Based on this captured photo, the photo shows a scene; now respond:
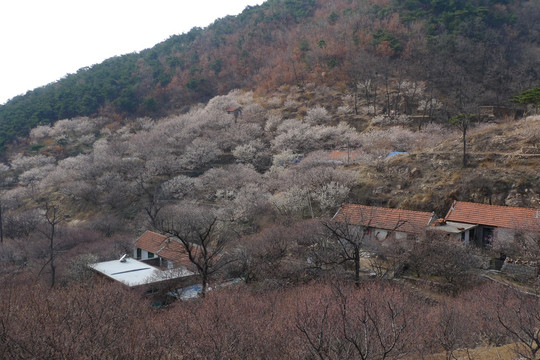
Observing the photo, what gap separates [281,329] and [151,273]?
11905 millimetres

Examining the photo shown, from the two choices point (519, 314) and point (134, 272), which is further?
point (134, 272)

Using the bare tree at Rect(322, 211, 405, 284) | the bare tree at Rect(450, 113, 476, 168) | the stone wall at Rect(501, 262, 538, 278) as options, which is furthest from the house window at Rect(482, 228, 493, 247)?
the bare tree at Rect(450, 113, 476, 168)

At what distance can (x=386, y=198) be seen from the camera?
1024 inches

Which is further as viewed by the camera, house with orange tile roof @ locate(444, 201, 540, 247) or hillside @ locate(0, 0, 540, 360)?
house with orange tile roof @ locate(444, 201, 540, 247)

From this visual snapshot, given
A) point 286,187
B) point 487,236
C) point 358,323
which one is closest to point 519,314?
point 358,323

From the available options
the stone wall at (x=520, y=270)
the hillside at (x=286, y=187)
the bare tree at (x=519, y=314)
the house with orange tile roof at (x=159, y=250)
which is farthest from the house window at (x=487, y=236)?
the house with orange tile roof at (x=159, y=250)

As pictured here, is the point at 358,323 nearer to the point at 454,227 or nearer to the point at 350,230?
the point at 350,230

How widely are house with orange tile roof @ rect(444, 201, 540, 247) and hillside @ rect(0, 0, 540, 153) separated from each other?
26032mm

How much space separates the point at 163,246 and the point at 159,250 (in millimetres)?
344

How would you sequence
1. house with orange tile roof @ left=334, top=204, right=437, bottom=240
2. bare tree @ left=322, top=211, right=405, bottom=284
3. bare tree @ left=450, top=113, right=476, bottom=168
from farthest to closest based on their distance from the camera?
bare tree @ left=450, top=113, right=476, bottom=168, house with orange tile roof @ left=334, top=204, right=437, bottom=240, bare tree @ left=322, top=211, right=405, bottom=284

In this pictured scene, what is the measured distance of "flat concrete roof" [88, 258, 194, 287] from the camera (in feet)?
64.0

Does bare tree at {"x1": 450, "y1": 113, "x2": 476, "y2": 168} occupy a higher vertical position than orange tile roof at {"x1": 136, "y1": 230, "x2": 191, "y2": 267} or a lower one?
higher

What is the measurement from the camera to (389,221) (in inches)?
875

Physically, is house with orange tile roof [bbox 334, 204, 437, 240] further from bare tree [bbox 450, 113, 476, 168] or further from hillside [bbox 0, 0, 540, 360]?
bare tree [bbox 450, 113, 476, 168]
